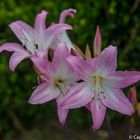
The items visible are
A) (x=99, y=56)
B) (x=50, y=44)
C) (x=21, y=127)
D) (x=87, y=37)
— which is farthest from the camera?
(x=21, y=127)

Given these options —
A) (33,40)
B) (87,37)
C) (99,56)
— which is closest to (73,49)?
(99,56)

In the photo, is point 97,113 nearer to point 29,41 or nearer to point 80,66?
point 80,66

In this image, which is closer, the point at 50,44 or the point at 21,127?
the point at 50,44

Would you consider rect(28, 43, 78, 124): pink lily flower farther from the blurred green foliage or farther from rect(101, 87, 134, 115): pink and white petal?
the blurred green foliage

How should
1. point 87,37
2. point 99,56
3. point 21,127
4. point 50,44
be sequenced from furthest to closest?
point 21,127 → point 87,37 → point 50,44 → point 99,56

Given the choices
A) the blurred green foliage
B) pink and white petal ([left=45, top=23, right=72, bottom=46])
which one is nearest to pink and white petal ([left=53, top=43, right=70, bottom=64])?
pink and white petal ([left=45, top=23, right=72, bottom=46])

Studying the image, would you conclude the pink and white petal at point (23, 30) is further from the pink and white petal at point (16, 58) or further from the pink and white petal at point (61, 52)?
the pink and white petal at point (61, 52)

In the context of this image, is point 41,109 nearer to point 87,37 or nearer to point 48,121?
point 48,121

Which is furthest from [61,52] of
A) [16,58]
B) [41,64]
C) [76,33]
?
[76,33]
